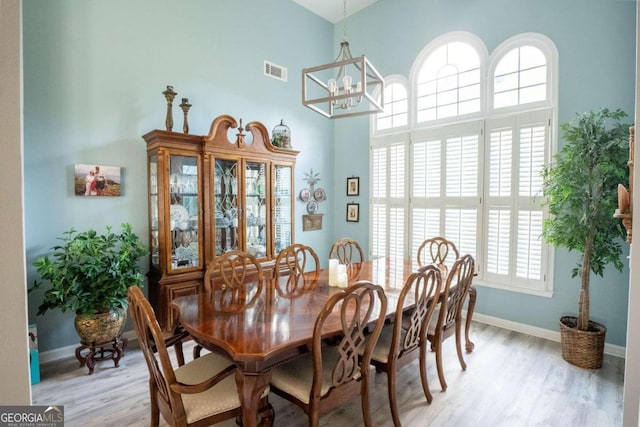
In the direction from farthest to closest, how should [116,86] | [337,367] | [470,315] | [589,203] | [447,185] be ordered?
[447,185] < [116,86] < [470,315] < [589,203] < [337,367]

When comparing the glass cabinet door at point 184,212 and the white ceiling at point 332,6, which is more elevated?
the white ceiling at point 332,6

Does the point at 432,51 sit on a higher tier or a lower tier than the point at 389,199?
higher

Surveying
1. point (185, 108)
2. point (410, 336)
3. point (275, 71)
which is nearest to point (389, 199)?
point (275, 71)

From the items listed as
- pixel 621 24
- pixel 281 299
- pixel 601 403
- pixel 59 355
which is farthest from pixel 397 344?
pixel 621 24

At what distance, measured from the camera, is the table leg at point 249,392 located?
144 centimetres

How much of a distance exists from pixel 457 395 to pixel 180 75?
403 cm

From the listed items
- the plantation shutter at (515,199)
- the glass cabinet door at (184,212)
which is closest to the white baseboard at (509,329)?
the plantation shutter at (515,199)

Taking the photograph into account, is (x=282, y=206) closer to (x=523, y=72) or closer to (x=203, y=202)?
(x=203, y=202)

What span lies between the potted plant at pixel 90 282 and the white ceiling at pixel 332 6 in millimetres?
4160

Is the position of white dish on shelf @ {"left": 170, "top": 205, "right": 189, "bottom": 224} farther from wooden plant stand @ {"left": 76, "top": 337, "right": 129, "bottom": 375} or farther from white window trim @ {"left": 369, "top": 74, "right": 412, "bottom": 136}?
white window trim @ {"left": 369, "top": 74, "right": 412, "bottom": 136}

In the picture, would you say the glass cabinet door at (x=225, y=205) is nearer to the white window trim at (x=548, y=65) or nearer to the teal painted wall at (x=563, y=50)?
the teal painted wall at (x=563, y=50)

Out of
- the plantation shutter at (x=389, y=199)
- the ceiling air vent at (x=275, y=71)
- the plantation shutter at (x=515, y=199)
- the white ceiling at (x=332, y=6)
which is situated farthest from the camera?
the white ceiling at (x=332, y=6)

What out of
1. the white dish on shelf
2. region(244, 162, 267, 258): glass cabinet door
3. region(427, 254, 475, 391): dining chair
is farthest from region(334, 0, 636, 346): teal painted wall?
the white dish on shelf

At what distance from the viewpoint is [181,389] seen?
1401 mm
